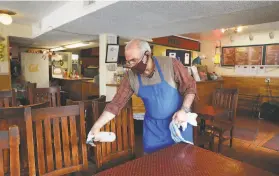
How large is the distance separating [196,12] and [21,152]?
2.26 meters

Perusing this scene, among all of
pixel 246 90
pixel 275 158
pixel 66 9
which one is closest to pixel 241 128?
pixel 275 158

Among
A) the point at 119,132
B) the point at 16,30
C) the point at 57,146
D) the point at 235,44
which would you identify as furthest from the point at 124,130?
the point at 235,44

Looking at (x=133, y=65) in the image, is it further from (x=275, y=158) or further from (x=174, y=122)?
(x=275, y=158)

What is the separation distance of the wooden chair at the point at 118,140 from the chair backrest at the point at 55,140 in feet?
0.41

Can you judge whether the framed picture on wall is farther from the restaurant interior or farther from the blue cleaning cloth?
the blue cleaning cloth

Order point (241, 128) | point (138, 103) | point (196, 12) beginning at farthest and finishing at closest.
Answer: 1. point (241, 128)
2. point (138, 103)
3. point (196, 12)

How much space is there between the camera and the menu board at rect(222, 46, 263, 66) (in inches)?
229

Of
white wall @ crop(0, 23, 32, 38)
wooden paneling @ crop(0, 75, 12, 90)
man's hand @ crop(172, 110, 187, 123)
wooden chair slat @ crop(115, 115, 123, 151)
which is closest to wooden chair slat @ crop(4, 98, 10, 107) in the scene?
wooden chair slat @ crop(115, 115, 123, 151)

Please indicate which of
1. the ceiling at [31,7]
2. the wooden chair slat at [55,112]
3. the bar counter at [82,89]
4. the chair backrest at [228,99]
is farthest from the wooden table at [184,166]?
the bar counter at [82,89]

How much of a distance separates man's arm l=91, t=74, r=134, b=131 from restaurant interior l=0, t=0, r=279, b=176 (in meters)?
0.11

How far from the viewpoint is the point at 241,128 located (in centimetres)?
445

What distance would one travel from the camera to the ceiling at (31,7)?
3.02m

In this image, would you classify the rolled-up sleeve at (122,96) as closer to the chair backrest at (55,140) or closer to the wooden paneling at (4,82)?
the chair backrest at (55,140)

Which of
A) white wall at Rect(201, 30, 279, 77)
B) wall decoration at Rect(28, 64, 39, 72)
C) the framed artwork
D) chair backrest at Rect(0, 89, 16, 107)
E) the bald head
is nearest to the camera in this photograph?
the bald head
